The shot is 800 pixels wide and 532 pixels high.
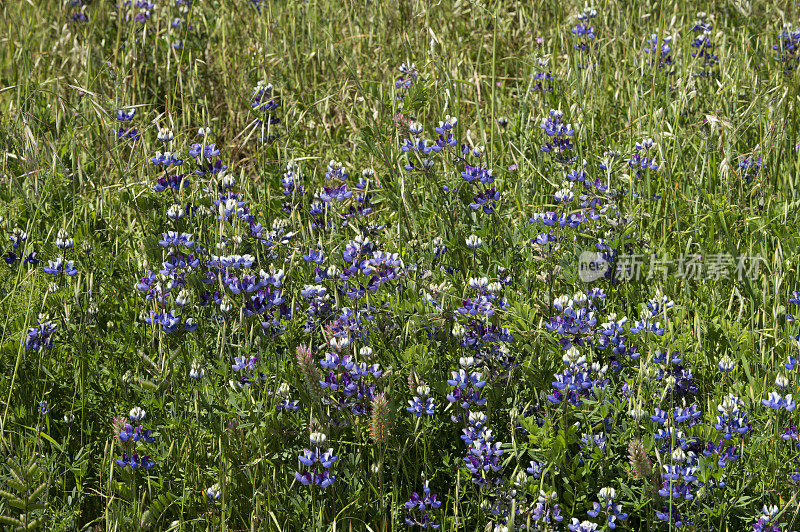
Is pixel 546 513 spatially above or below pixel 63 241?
below

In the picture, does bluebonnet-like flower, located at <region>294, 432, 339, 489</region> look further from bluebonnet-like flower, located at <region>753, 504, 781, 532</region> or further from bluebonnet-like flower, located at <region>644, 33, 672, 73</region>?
bluebonnet-like flower, located at <region>644, 33, 672, 73</region>

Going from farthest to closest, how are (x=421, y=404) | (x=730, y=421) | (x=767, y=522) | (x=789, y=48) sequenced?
(x=789, y=48) → (x=421, y=404) → (x=730, y=421) → (x=767, y=522)

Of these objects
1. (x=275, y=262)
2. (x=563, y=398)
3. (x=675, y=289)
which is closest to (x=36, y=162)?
(x=275, y=262)

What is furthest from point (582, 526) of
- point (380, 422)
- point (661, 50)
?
point (661, 50)

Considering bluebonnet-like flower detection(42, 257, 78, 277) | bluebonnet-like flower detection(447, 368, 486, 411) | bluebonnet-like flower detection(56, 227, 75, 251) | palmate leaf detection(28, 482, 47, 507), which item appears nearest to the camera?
palmate leaf detection(28, 482, 47, 507)

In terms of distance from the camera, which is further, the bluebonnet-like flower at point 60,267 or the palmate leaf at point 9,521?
the bluebonnet-like flower at point 60,267

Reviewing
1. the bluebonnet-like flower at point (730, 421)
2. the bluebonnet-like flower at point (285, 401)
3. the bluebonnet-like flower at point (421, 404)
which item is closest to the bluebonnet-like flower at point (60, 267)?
the bluebonnet-like flower at point (285, 401)

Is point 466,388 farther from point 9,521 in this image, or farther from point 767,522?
point 9,521

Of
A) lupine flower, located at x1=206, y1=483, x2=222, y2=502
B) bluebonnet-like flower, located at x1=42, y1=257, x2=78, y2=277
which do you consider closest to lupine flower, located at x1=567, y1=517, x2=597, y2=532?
lupine flower, located at x1=206, y1=483, x2=222, y2=502

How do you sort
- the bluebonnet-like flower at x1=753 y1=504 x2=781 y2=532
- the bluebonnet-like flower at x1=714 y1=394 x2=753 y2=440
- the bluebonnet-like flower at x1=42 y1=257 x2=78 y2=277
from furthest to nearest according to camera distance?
the bluebonnet-like flower at x1=42 y1=257 x2=78 y2=277 → the bluebonnet-like flower at x1=714 y1=394 x2=753 y2=440 → the bluebonnet-like flower at x1=753 y1=504 x2=781 y2=532

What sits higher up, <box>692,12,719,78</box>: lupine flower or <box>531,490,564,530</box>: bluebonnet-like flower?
<box>692,12,719,78</box>: lupine flower

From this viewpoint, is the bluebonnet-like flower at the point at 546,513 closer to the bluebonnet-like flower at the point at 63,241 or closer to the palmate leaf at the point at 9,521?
the palmate leaf at the point at 9,521

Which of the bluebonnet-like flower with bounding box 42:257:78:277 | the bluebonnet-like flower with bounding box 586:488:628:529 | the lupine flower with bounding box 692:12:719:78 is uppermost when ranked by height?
the lupine flower with bounding box 692:12:719:78

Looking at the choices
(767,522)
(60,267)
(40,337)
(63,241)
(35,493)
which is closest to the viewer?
(35,493)
